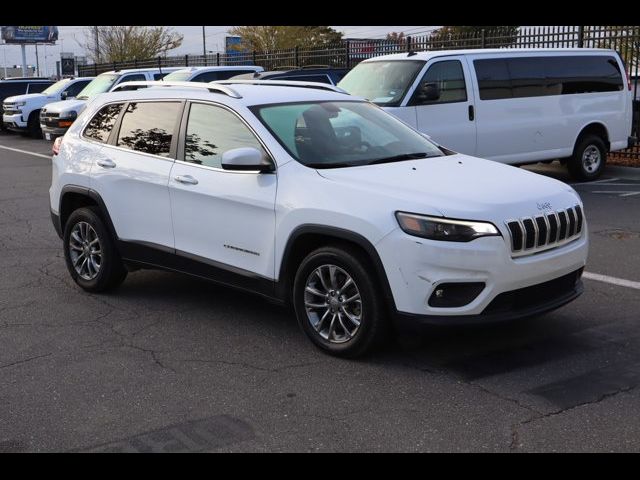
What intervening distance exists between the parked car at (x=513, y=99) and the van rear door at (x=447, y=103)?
0.05 feet

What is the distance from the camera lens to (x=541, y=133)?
42.6 ft

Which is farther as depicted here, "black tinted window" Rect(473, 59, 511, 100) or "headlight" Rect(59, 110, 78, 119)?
"headlight" Rect(59, 110, 78, 119)

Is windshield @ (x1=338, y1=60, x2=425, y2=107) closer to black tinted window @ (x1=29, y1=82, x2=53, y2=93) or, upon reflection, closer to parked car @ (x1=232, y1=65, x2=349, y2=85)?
parked car @ (x1=232, y1=65, x2=349, y2=85)

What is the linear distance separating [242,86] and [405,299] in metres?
2.39

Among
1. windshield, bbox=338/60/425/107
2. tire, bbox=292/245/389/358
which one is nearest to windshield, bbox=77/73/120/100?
windshield, bbox=338/60/425/107

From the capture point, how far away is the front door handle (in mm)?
6086

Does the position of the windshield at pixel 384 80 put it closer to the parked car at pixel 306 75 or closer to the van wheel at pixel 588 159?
the van wheel at pixel 588 159

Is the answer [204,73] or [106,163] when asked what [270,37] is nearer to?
[204,73]

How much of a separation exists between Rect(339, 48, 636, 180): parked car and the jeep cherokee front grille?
6.38m

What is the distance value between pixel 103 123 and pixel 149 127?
655 millimetres

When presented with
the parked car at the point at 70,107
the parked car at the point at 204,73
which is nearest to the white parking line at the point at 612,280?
the parked car at the point at 204,73

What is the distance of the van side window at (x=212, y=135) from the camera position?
19.6 ft

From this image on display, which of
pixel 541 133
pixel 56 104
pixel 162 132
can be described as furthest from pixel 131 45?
pixel 162 132

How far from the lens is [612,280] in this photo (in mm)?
7277
